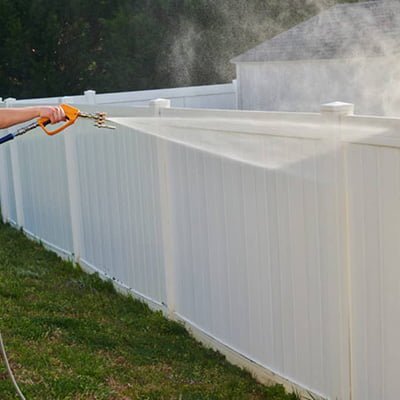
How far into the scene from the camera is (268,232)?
14.8 ft

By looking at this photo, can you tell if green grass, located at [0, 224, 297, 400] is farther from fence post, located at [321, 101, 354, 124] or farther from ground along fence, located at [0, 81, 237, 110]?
ground along fence, located at [0, 81, 237, 110]

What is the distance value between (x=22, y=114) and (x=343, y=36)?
1032 cm

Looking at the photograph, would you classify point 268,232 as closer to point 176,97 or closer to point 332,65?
point 176,97

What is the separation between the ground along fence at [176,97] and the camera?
1077cm

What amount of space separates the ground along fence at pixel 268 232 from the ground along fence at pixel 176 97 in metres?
3.60

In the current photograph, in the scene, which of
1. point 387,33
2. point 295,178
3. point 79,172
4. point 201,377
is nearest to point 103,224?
point 79,172

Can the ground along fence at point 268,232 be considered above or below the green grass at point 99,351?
above

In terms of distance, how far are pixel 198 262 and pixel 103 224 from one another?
6.32ft

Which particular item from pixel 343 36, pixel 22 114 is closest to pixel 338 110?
pixel 22 114

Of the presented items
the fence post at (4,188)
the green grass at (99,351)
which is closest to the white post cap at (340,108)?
the green grass at (99,351)

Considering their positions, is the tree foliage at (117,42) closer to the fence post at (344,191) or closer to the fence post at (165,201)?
the fence post at (165,201)

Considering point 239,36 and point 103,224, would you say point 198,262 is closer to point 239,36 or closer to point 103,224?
point 103,224

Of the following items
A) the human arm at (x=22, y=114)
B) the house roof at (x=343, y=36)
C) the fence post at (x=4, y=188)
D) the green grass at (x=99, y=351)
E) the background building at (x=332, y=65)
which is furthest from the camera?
the house roof at (x=343, y=36)

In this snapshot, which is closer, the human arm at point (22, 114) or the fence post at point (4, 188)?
the human arm at point (22, 114)
